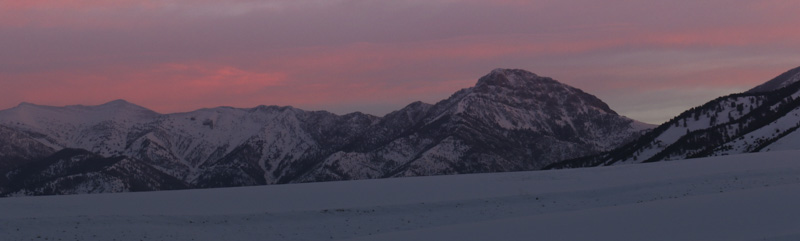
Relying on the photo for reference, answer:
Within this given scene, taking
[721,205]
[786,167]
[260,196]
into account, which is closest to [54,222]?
[260,196]

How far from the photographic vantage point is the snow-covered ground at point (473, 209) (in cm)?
3541

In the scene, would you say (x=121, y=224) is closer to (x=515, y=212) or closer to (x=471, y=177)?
(x=515, y=212)

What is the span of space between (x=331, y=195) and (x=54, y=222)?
65.2 feet

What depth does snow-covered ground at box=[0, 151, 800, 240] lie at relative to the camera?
35406 millimetres

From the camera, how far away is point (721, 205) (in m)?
Answer: 38.4

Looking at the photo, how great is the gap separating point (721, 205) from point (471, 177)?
Answer: 2882cm

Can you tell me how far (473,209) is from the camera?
50.1 m

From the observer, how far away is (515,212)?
48.3 metres

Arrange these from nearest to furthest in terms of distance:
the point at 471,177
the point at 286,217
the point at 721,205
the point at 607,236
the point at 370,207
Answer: the point at 607,236, the point at 721,205, the point at 286,217, the point at 370,207, the point at 471,177

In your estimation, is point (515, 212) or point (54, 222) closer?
point (54, 222)

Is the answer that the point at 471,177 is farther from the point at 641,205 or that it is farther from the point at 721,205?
the point at 721,205

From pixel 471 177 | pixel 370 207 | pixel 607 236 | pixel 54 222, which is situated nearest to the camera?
pixel 607 236

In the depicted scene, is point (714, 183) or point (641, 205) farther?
point (714, 183)

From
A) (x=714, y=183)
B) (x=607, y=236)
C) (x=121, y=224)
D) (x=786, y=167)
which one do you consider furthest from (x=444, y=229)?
(x=786, y=167)
